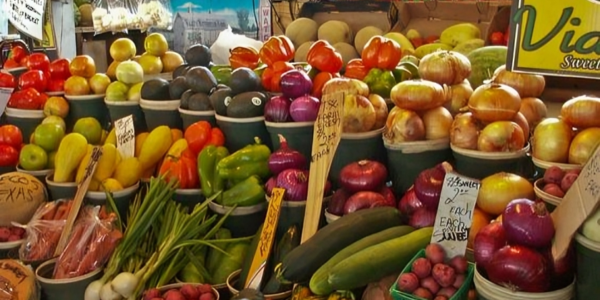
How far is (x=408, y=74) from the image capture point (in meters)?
2.10

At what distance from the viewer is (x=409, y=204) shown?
5.32 ft

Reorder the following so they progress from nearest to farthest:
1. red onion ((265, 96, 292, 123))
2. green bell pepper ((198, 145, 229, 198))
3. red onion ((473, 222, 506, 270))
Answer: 1. red onion ((473, 222, 506, 270))
2. red onion ((265, 96, 292, 123))
3. green bell pepper ((198, 145, 229, 198))

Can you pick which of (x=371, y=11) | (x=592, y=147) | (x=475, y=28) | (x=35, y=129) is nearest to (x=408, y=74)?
(x=592, y=147)

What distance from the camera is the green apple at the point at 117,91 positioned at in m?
2.42

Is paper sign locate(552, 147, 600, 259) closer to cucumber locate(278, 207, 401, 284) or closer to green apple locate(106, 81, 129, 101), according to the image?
cucumber locate(278, 207, 401, 284)

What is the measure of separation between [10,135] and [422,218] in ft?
5.78

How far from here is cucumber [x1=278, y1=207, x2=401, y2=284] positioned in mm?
1508

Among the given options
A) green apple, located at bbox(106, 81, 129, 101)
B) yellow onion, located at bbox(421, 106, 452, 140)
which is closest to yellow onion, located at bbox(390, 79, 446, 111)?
yellow onion, located at bbox(421, 106, 452, 140)

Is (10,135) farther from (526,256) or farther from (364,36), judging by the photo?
(364,36)

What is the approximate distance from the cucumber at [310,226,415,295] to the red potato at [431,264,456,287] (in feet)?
0.70

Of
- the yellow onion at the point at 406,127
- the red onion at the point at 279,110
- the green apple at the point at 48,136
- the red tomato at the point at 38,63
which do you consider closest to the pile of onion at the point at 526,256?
the yellow onion at the point at 406,127

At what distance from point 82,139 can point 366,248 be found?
4.31ft

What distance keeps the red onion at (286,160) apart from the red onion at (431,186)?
1.49 feet

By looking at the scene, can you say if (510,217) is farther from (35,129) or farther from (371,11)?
(371,11)
